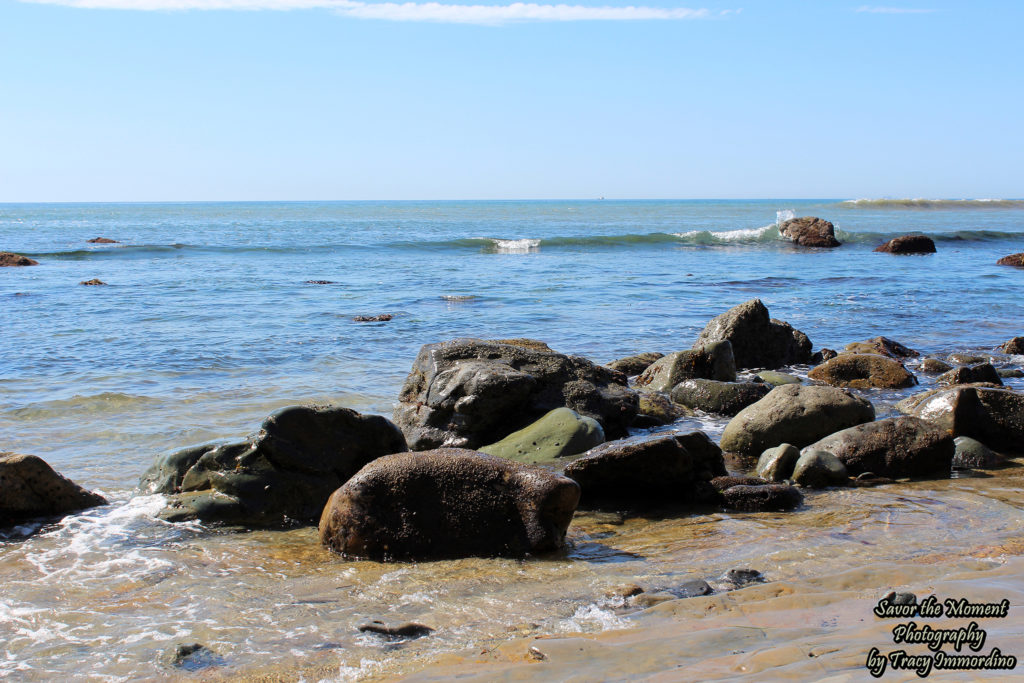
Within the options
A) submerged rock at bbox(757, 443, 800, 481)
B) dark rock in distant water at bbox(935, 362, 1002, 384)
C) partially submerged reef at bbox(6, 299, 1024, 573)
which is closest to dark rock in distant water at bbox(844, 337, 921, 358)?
dark rock in distant water at bbox(935, 362, 1002, 384)

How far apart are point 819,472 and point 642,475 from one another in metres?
1.47

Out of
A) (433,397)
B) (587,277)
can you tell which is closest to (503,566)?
(433,397)

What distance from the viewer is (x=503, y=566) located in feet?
16.1

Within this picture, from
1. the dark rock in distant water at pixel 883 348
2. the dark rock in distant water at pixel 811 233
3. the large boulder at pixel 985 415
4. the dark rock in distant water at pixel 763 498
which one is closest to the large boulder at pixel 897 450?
the large boulder at pixel 985 415

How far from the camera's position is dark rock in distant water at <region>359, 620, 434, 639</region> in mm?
3971

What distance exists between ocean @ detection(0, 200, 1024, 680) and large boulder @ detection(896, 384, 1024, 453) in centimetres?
116

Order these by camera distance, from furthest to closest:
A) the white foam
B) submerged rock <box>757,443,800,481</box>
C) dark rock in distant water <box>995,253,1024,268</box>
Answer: the white foam → dark rock in distant water <box>995,253,1024,268</box> → submerged rock <box>757,443,800,481</box>

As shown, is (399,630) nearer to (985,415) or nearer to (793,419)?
(793,419)

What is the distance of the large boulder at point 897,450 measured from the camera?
6816 millimetres

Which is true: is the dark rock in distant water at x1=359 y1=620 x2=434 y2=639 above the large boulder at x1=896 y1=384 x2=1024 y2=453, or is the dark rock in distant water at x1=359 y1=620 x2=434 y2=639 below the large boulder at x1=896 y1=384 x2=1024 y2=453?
below

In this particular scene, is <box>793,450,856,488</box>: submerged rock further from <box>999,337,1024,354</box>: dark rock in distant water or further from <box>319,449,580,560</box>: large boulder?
<box>999,337,1024,354</box>: dark rock in distant water

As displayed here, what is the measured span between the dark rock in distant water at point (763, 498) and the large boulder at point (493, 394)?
224cm

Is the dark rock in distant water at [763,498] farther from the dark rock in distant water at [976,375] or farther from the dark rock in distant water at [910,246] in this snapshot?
the dark rock in distant water at [910,246]

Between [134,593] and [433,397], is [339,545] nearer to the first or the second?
[134,593]
